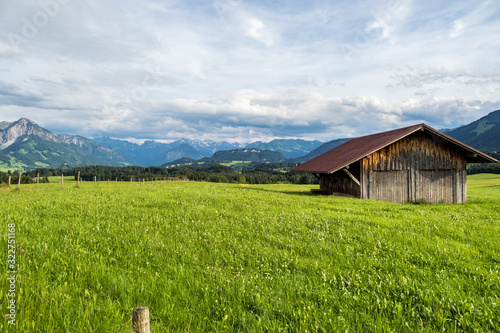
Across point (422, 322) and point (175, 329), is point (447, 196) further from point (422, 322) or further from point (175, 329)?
point (175, 329)

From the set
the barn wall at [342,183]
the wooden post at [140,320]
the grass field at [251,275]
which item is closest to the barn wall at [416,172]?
the barn wall at [342,183]

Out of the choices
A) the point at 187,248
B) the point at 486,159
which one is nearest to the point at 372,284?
the point at 187,248

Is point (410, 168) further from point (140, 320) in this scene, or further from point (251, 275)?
point (140, 320)

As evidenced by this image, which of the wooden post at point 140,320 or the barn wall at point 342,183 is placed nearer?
the wooden post at point 140,320

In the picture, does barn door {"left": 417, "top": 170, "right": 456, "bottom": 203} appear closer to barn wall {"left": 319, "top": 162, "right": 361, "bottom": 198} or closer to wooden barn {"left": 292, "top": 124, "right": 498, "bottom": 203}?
wooden barn {"left": 292, "top": 124, "right": 498, "bottom": 203}

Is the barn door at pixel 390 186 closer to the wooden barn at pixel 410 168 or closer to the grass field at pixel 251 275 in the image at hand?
the wooden barn at pixel 410 168

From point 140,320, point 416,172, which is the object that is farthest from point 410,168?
point 140,320

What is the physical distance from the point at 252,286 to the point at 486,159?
33.6 m

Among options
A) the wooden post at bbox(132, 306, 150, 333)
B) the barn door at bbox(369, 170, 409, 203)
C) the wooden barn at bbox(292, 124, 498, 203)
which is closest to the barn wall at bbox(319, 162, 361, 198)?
the wooden barn at bbox(292, 124, 498, 203)

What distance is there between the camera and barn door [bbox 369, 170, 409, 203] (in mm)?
27016

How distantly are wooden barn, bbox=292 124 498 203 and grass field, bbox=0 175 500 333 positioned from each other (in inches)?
591

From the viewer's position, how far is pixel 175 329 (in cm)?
484

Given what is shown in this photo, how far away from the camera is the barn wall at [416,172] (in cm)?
2703

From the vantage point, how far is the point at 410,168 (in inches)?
1098
